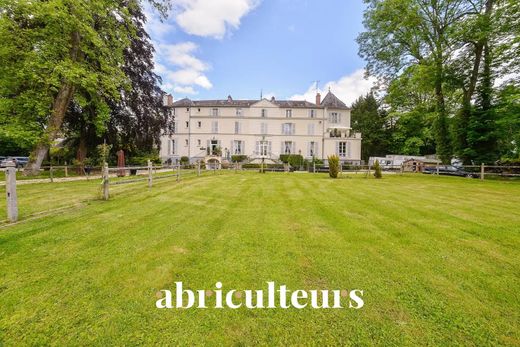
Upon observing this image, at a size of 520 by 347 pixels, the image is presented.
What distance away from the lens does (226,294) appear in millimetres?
2338

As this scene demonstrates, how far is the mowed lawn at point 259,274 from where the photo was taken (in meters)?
1.84

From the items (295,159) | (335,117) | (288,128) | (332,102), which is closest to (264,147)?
(288,128)

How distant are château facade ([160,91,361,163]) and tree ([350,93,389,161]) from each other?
31.8ft

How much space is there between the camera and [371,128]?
40969 millimetres

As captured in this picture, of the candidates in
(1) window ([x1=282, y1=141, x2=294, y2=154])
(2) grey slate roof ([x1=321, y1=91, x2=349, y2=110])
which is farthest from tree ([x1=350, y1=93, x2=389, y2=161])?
(1) window ([x1=282, y1=141, x2=294, y2=154])

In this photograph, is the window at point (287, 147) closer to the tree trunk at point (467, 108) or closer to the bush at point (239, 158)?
the bush at point (239, 158)

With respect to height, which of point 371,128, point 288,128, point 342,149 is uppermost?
point 371,128

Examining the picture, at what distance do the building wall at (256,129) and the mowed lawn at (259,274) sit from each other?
93.8 ft

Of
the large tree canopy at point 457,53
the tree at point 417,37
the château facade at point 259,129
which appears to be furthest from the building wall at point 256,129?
the large tree canopy at point 457,53

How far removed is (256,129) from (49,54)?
24.2 m

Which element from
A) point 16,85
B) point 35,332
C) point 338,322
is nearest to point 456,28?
point 338,322

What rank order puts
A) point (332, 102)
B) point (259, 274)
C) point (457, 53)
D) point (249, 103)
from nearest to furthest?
point (259, 274), point (457, 53), point (249, 103), point (332, 102)

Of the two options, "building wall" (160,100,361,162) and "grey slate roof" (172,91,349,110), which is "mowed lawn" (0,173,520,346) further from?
"grey slate roof" (172,91,349,110)

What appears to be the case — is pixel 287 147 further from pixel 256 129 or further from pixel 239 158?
pixel 239 158
